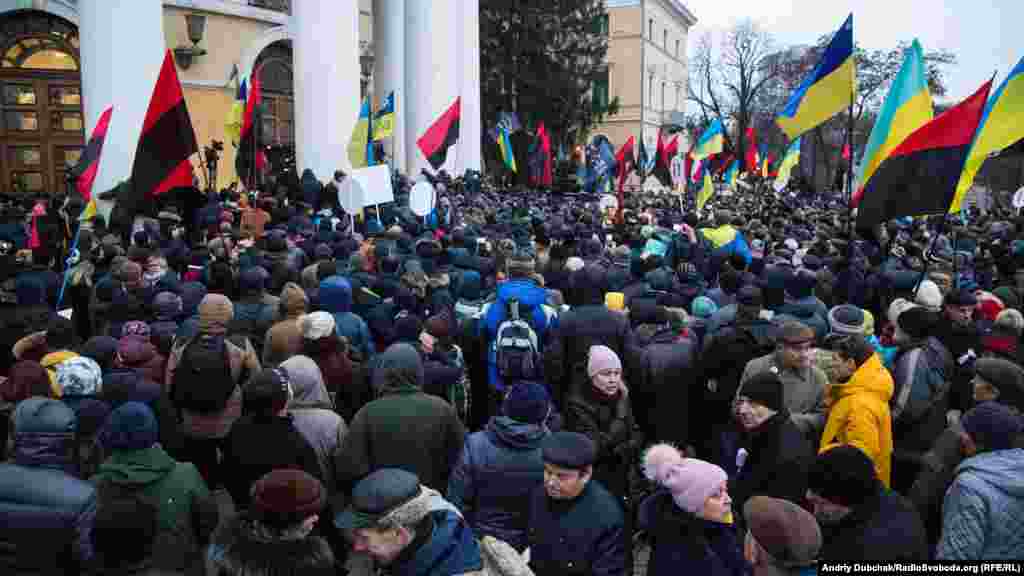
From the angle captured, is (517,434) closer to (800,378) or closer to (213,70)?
(800,378)

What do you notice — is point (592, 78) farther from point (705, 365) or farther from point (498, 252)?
point (705, 365)

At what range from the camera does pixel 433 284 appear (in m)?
6.33

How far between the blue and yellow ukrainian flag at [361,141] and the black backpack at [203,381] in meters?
6.71

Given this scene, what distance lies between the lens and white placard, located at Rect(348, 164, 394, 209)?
347 inches

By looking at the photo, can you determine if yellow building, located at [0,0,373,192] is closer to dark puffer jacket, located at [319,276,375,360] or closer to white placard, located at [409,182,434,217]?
white placard, located at [409,182,434,217]

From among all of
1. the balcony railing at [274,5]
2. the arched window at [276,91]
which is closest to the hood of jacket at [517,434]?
the arched window at [276,91]

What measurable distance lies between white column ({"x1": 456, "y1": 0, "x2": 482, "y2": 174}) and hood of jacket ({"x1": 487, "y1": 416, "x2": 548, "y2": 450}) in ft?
60.9

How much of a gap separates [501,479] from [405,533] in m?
0.93

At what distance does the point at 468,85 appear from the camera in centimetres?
2208

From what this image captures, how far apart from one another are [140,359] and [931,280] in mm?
5837

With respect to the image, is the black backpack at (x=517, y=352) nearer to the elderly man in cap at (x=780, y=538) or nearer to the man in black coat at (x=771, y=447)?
the man in black coat at (x=771, y=447)

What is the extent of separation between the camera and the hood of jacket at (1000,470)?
2945mm

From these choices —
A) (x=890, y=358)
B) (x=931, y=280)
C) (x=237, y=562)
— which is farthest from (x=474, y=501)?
(x=931, y=280)

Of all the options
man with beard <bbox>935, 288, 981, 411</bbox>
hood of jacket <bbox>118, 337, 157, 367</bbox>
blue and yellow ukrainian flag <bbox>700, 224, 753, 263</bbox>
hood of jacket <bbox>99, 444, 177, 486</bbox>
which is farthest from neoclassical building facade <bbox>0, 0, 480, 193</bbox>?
man with beard <bbox>935, 288, 981, 411</bbox>
